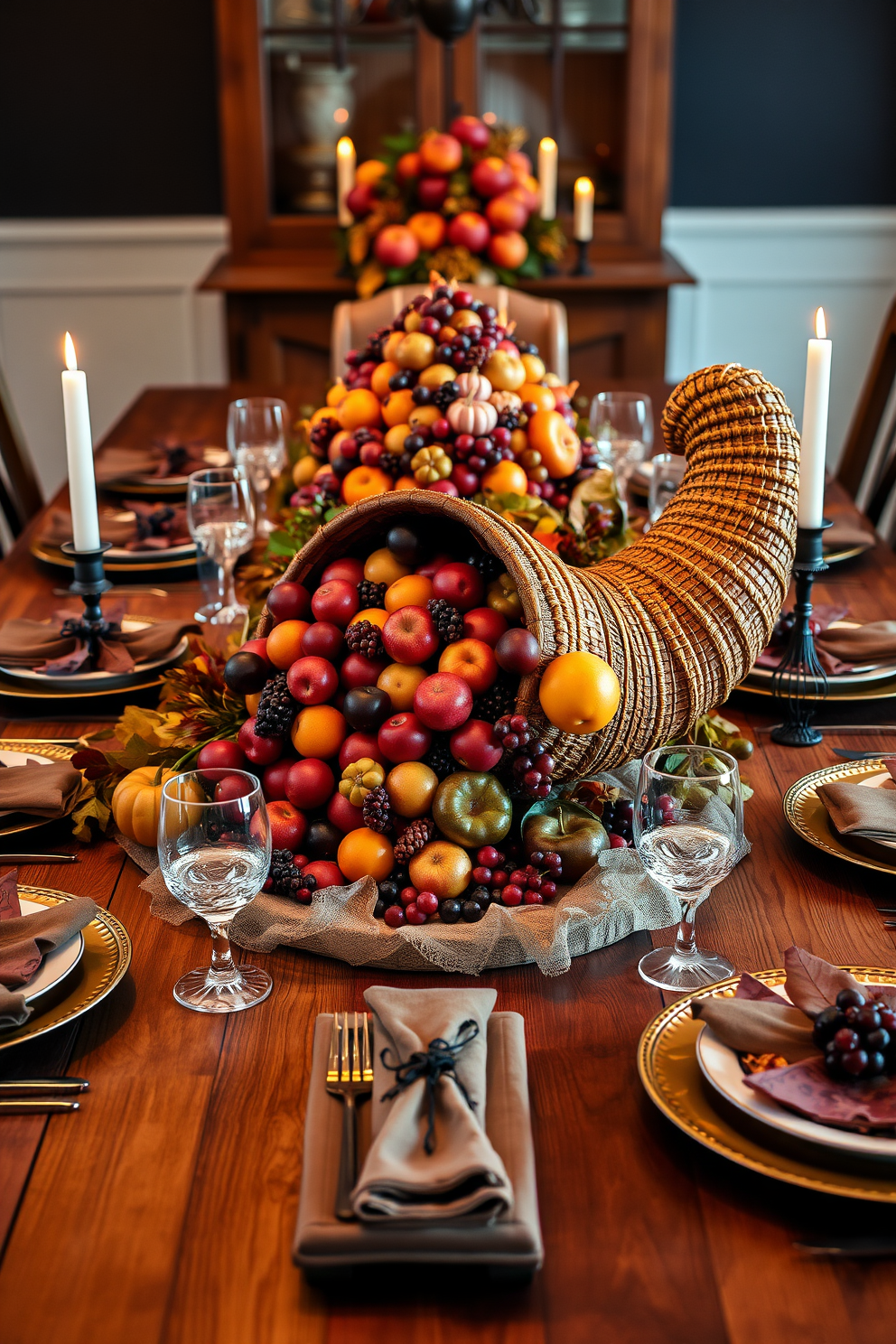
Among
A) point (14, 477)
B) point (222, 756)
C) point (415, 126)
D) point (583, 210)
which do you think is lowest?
point (14, 477)

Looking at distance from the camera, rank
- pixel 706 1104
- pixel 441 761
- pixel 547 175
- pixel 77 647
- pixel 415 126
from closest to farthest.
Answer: pixel 706 1104 → pixel 441 761 → pixel 77 647 → pixel 547 175 → pixel 415 126

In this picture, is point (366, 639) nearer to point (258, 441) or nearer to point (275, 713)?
point (275, 713)

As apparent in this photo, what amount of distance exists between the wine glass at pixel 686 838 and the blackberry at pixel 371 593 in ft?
0.92

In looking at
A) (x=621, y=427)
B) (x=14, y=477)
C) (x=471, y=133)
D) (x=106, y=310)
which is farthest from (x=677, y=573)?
(x=106, y=310)

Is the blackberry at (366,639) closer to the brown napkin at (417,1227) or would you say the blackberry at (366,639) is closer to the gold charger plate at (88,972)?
the gold charger plate at (88,972)

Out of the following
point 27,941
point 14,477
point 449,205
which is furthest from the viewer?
point 449,205

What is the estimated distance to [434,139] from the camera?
3027mm

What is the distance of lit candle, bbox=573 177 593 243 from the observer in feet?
10.2

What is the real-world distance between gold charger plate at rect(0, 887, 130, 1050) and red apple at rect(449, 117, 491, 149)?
2.53m

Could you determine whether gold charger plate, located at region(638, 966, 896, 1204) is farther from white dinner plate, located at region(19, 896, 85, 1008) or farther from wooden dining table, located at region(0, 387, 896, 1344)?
white dinner plate, located at region(19, 896, 85, 1008)

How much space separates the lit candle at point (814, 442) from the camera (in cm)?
131

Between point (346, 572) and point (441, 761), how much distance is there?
216mm

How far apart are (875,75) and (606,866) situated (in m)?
3.83

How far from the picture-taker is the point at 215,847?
0.91 metres
